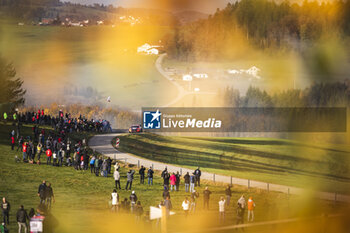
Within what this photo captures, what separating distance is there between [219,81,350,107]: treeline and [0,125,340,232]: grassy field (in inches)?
397

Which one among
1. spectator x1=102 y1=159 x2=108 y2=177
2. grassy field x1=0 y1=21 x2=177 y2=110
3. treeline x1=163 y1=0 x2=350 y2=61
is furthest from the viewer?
grassy field x1=0 y1=21 x2=177 y2=110

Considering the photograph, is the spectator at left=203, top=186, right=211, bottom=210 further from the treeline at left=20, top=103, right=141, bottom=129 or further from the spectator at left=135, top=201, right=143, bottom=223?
the treeline at left=20, top=103, right=141, bottom=129

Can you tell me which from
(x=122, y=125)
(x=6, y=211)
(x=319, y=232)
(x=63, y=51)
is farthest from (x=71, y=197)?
(x=63, y=51)

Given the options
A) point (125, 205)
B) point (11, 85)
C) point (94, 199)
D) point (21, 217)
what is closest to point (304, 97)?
point (11, 85)

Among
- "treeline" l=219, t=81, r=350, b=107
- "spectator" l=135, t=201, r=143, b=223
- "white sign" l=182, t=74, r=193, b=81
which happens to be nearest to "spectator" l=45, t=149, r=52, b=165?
"spectator" l=135, t=201, r=143, b=223

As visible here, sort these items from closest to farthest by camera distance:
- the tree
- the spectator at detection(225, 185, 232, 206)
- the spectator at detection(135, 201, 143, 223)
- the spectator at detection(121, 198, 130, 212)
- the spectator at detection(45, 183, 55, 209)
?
1. the spectator at detection(135, 201, 143, 223)
2. the spectator at detection(45, 183, 55, 209)
3. the spectator at detection(121, 198, 130, 212)
4. the spectator at detection(225, 185, 232, 206)
5. the tree

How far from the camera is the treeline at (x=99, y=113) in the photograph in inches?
1604

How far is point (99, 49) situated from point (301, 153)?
12.7 m

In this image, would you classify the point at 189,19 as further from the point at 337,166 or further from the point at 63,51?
the point at 337,166

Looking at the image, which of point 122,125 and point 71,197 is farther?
point 122,125

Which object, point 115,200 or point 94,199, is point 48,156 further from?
point 115,200

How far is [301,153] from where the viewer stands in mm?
40719

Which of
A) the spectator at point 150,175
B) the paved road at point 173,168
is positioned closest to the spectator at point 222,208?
the spectator at point 150,175

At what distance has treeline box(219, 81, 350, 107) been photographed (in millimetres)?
40719
